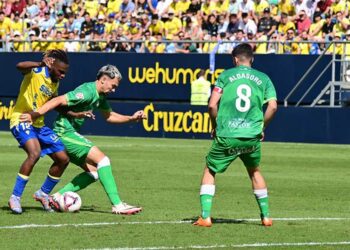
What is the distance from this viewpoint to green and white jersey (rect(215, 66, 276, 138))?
1144 cm

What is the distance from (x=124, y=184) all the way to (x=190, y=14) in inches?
647

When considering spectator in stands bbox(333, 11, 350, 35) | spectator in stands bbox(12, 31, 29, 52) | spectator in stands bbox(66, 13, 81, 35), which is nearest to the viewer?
spectator in stands bbox(333, 11, 350, 35)

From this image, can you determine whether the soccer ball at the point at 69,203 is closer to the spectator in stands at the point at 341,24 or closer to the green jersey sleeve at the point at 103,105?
the green jersey sleeve at the point at 103,105

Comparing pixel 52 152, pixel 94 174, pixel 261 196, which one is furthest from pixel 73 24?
pixel 261 196

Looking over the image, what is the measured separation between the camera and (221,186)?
56.0 ft

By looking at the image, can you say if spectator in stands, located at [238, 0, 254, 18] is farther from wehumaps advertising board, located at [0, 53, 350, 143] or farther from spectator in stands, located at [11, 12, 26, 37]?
spectator in stands, located at [11, 12, 26, 37]

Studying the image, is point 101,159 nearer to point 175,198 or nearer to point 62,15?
point 175,198

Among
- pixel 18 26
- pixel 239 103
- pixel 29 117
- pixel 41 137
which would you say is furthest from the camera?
pixel 18 26

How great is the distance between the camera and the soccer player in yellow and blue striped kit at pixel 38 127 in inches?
498

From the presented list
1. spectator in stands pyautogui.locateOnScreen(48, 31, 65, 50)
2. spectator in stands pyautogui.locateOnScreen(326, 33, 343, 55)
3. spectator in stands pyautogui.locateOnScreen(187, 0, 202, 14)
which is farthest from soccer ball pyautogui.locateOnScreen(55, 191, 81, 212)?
spectator in stands pyautogui.locateOnScreen(48, 31, 65, 50)

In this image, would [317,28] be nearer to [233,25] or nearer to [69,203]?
[233,25]

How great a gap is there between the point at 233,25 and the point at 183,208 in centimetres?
1873

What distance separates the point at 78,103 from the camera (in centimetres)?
1250

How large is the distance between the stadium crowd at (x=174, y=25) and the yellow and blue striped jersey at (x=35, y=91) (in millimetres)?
17834
